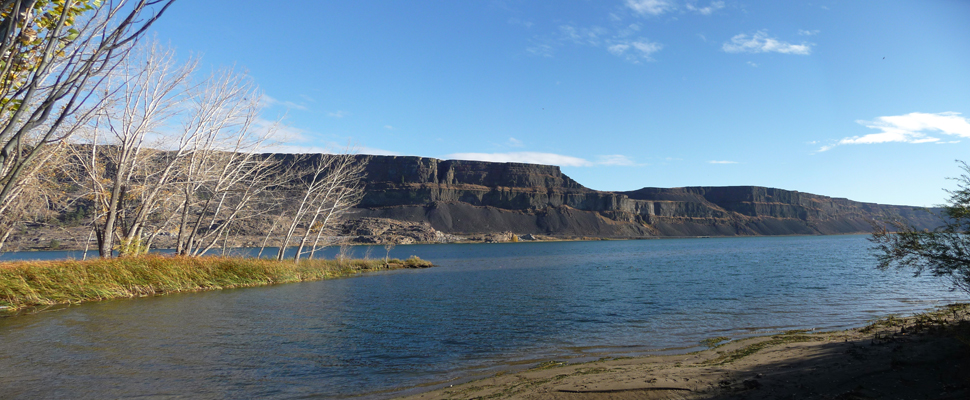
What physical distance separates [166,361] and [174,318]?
6347 mm

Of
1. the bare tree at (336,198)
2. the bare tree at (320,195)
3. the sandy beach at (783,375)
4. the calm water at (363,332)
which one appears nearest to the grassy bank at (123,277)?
the calm water at (363,332)

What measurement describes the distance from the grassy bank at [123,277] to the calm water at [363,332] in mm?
1539

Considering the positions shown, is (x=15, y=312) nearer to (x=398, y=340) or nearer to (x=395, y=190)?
(x=398, y=340)

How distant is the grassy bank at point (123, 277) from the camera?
58.3 feet

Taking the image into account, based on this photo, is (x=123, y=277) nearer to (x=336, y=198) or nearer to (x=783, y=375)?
(x=336, y=198)

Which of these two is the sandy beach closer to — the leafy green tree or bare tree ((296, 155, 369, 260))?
the leafy green tree

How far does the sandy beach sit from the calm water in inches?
64.6

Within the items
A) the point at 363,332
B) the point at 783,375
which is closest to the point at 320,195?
the point at 363,332

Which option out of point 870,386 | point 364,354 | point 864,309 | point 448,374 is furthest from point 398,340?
point 864,309

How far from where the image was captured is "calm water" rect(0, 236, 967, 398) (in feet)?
30.3

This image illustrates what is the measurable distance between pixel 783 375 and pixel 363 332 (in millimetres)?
11166

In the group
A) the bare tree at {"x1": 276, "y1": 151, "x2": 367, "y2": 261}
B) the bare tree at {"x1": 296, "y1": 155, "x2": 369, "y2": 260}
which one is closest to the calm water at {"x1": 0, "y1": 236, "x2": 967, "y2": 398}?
the bare tree at {"x1": 276, "y1": 151, "x2": 367, "y2": 261}

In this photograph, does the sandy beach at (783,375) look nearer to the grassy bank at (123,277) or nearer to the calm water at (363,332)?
the calm water at (363,332)

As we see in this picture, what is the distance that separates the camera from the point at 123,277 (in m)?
21.0
